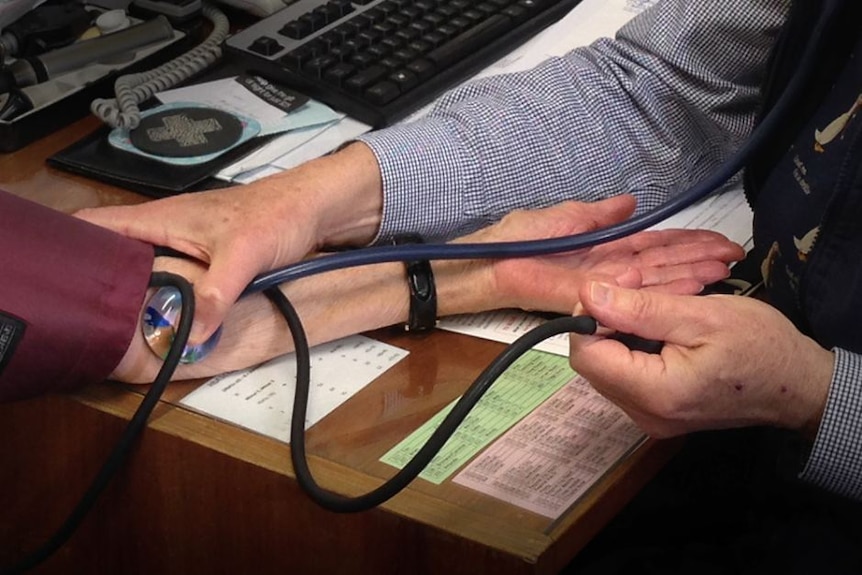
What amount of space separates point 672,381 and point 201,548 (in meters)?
0.34

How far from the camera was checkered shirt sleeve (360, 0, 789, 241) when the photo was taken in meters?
1.01

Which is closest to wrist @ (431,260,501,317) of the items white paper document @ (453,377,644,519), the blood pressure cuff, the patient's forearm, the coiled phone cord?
the patient's forearm

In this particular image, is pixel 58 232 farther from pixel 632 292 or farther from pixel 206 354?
pixel 632 292

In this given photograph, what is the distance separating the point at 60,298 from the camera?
769 mm

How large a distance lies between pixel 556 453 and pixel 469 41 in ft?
1.81

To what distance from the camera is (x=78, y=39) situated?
1.22m

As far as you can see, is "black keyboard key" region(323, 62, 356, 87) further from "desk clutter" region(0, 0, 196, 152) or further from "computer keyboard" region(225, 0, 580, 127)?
"desk clutter" region(0, 0, 196, 152)

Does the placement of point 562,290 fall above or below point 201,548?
above

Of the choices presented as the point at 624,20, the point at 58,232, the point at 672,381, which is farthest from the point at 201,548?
the point at 624,20

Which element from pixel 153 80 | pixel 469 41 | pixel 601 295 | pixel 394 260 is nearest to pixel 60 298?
pixel 394 260

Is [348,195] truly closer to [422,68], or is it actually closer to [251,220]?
[251,220]

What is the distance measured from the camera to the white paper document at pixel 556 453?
0.73m

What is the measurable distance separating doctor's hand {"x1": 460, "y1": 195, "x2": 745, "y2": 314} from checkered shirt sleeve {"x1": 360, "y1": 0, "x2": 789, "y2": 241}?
5cm

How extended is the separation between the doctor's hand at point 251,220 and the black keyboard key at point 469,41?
0.75 ft
